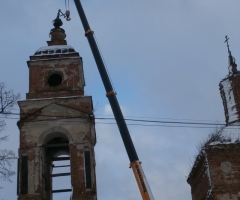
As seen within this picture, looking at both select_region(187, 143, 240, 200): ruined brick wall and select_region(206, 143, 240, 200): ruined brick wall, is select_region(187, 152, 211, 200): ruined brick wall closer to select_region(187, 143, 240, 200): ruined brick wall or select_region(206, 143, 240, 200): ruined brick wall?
select_region(187, 143, 240, 200): ruined brick wall

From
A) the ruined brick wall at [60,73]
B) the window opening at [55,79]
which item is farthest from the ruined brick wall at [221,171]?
the window opening at [55,79]

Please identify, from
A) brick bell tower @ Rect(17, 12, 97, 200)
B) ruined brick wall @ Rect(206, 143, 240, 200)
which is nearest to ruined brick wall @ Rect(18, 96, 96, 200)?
brick bell tower @ Rect(17, 12, 97, 200)

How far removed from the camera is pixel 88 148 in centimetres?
1526

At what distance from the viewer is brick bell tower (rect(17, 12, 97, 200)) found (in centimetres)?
1477

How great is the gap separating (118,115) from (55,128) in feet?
8.67

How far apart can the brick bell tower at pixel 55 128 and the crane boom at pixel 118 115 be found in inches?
57.0

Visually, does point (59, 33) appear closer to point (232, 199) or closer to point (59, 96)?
point (59, 96)

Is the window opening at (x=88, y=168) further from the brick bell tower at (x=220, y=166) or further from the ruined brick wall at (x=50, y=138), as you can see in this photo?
the brick bell tower at (x=220, y=166)

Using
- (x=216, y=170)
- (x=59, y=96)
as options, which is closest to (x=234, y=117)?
(x=216, y=170)

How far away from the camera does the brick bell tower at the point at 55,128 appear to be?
14.8 meters

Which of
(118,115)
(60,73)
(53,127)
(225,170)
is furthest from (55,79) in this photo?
(225,170)

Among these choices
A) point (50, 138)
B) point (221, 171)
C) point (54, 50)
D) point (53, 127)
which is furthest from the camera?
point (54, 50)

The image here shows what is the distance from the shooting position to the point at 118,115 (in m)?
13.8

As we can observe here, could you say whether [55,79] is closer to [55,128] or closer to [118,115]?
[55,128]
